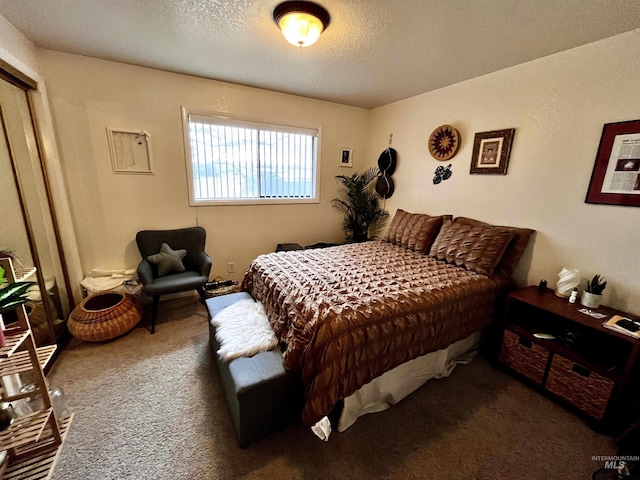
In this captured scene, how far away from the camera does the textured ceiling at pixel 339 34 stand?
153cm

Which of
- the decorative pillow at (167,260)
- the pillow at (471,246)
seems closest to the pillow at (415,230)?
the pillow at (471,246)

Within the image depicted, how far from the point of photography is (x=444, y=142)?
287 centimetres

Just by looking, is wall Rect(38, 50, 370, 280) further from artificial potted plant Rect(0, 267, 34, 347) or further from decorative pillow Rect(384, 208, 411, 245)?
artificial potted plant Rect(0, 267, 34, 347)

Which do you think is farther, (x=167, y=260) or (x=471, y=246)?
(x=167, y=260)

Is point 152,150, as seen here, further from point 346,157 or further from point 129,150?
point 346,157

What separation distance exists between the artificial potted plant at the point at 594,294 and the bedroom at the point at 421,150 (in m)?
0.14

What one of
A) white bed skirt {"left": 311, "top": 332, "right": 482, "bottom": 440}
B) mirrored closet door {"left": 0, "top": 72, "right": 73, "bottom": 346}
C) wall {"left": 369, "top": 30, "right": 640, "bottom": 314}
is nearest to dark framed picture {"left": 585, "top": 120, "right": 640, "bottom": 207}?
wall {"left": 369, "top": 30, "right": 640, "bottom": 314}

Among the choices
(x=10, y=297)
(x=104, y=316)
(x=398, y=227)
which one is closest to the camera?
(x=10, y=297)

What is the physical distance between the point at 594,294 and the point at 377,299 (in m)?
1.54

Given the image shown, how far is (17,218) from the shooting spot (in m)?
1.84

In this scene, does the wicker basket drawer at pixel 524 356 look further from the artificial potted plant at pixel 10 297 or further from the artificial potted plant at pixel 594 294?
the artificial potted plant at pixel 10 297

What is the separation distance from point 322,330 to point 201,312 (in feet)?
6.43

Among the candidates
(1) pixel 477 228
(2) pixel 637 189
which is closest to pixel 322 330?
(1) pixel 477 228

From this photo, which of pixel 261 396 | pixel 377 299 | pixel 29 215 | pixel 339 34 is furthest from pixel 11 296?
pixel 339 34
